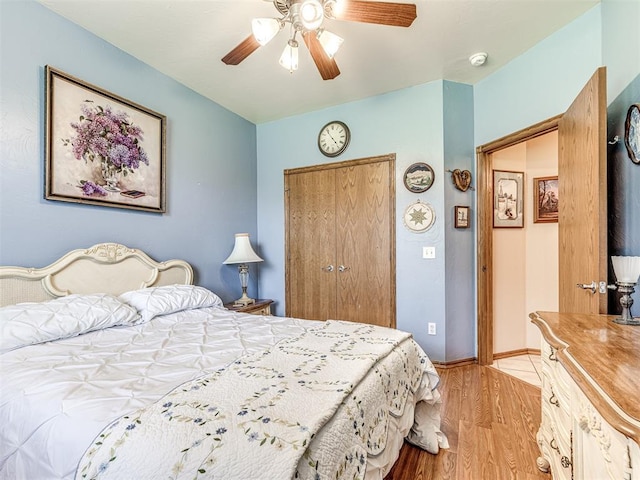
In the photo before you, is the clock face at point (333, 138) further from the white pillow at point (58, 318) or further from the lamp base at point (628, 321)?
the lamp base at point (628, 321)

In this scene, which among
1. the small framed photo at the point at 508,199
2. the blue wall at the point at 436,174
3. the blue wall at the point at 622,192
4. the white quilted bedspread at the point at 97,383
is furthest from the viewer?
the small framed photo at the point at 508,199

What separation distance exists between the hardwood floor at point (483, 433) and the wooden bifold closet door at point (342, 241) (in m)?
0.89

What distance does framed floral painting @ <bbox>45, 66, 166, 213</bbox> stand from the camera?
6.25 feet

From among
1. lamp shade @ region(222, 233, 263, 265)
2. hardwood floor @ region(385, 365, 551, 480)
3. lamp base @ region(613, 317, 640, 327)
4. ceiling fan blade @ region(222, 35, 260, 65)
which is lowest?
hardwood floor @ region(385, 365, 551, 480)

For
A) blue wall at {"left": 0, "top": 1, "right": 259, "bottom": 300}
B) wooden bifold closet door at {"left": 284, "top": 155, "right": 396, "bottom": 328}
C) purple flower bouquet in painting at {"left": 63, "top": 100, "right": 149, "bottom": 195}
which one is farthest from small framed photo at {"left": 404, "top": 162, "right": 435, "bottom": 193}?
purple flower bouquet in painting at {"left": 63, "top": 100, "right": 149, "bottom": 195}

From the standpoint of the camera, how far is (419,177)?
283 centimetres

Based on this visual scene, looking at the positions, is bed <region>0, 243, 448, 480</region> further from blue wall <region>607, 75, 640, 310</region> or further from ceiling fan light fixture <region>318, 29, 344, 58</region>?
ceiling fan light fixture <region>318, 29, 344, 58</region>

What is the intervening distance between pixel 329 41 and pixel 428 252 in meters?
1.94

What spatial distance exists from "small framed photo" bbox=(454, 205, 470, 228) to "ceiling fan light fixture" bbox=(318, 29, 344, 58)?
1.83 metres

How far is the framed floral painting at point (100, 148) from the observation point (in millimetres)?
1906

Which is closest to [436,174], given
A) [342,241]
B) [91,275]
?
[342,241]

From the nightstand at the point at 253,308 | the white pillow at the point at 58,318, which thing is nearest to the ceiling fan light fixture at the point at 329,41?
the white pillow at the point at 58,318

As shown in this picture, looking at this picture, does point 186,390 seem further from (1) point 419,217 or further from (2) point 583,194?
(1) point 419,217

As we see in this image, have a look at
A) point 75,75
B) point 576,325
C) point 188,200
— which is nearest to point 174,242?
point 188,200
